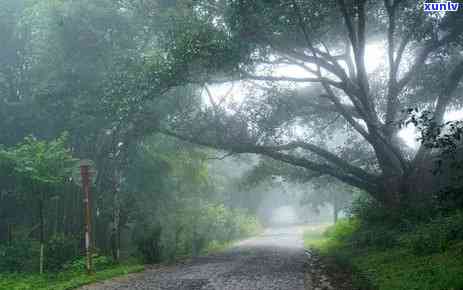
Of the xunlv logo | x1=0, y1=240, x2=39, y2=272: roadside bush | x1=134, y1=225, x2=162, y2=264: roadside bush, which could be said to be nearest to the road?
x1=134, y1=225, x2=162, y2=264: roadside bush

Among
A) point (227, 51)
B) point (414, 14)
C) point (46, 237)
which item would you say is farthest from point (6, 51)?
point (414, 14)

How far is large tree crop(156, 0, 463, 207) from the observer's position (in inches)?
645

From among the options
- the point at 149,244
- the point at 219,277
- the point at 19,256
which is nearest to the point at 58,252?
the point at 19,256

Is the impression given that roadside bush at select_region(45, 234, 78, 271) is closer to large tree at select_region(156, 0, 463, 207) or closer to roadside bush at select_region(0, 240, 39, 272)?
roadside bush at select_region(0, 240, 39, 272)

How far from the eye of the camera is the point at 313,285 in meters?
11.0

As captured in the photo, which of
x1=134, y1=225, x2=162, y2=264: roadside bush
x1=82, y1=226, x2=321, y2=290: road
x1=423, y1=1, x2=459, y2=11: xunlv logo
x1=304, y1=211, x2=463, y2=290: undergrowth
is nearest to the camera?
x1=304, y1=211, x2=463, y2=290: undergrowth

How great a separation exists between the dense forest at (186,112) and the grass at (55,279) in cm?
90

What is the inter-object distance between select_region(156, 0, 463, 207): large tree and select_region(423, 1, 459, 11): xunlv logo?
2.06 ft

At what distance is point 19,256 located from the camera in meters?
17.3

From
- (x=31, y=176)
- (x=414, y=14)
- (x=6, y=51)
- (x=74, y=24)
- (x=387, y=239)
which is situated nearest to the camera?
(x=31, y=176)

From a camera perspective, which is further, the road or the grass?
the grass

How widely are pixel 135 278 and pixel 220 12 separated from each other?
1105 centimetres

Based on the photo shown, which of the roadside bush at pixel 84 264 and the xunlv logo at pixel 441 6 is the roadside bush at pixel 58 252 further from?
the xunlv logo at pixel 441 6

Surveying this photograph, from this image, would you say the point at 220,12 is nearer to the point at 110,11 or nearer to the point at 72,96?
the point at 110,11
